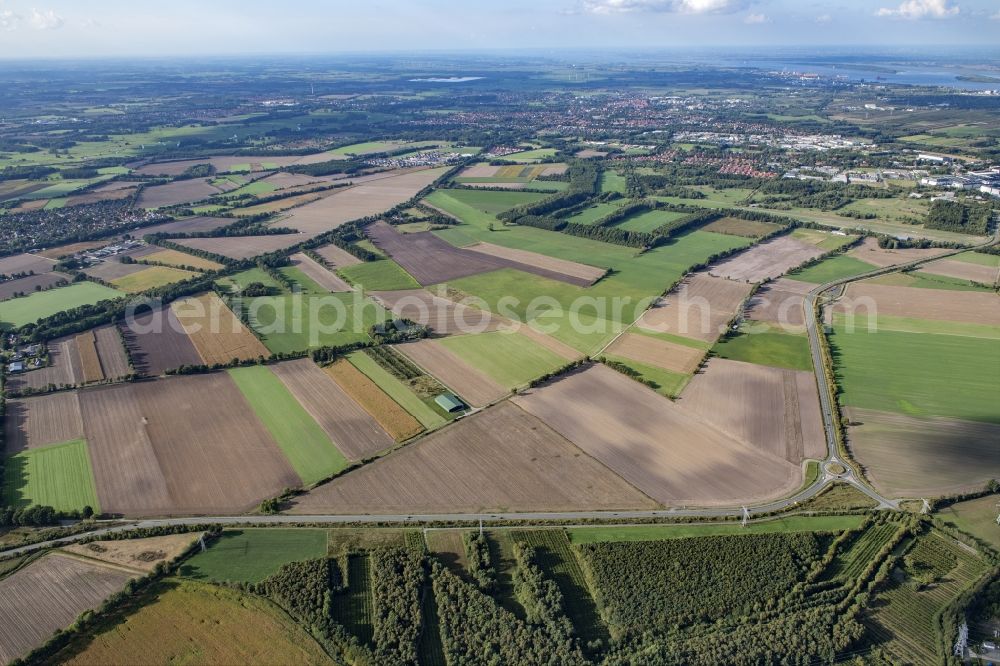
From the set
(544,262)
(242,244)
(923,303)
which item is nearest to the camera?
(923,303)

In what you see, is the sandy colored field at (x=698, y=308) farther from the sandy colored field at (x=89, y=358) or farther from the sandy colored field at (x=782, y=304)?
the sandy colored field at (x=89, y=358)

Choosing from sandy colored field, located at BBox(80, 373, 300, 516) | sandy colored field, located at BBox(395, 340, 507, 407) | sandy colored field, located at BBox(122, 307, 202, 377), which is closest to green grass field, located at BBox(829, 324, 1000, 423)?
sandy colored field, located at BBox(395, 340, 507, 407)

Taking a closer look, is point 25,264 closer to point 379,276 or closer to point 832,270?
point 379,276

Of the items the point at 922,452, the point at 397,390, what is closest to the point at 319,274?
the point at 397,390

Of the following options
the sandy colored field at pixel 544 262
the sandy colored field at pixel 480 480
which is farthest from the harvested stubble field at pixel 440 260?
the sandy colored field at pixel 480 480

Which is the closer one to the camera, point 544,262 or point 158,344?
point 158,344

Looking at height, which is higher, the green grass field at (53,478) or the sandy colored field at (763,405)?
the sandy colored field at (763,405)
